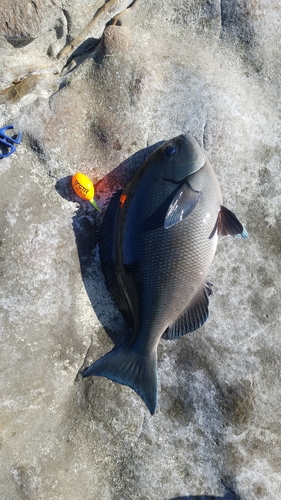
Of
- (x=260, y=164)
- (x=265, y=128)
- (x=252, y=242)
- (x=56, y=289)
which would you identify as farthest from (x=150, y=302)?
(x=265, y=128)

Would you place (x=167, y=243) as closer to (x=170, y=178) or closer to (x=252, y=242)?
(x=170, y=178)

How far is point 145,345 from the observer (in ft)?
11.2

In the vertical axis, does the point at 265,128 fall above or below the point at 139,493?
above

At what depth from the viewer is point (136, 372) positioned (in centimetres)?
339

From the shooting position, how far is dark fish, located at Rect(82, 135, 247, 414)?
3.23m

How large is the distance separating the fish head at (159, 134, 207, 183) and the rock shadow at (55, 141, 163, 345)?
47 cm

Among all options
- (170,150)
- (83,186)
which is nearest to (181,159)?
(170,150)

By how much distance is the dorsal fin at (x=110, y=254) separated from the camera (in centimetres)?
359

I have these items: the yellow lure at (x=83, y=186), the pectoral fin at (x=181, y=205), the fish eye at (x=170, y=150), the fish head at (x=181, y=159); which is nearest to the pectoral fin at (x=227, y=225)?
the pectoral fin at (x=181, y=205)

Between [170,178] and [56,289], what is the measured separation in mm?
1339

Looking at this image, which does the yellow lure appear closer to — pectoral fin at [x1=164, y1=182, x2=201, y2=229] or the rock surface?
the rock surface

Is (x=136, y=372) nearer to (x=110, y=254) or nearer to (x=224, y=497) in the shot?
(x=110, y=254)

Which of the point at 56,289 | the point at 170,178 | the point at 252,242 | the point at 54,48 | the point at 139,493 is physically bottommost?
the point at 139,493

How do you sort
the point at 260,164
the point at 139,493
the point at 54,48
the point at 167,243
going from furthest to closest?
the point at 54,48, the point at 260,164, the point at 139,493, the point at 167,243
